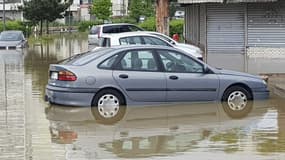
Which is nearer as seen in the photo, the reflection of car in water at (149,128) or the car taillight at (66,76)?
the reflection of car in water at (149,128)

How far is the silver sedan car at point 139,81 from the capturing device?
14.5 m

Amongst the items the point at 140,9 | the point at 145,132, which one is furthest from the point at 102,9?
the point at 145,132

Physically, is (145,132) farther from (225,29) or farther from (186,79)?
(225,29)

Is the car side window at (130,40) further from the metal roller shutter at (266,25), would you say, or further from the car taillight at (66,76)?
the car taillight at (66,76)

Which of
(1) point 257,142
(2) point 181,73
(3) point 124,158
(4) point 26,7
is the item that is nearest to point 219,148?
(1) point 257,142

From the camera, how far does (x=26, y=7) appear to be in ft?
218

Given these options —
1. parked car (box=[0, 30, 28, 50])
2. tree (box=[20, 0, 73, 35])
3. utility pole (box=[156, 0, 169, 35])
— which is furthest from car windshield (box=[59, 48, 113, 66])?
tree (box=[20, 0, 73, 35])

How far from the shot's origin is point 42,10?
2589 inches

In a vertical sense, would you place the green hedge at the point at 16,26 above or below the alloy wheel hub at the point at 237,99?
above

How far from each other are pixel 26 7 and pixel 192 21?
102 ft

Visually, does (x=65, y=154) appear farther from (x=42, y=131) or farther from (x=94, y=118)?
(x=94, y=118)

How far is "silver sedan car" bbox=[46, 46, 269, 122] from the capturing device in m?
14.5

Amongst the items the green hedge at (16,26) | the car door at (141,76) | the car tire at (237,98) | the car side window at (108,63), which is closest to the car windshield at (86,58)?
the car side window at (108,63)

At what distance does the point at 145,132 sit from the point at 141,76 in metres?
2.81
